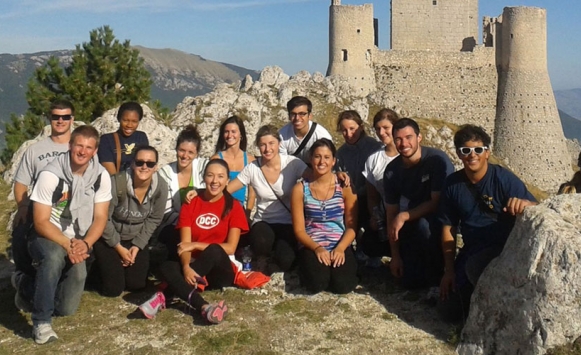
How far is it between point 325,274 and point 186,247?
166cm

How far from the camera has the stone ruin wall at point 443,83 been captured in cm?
3694

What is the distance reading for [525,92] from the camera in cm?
3603

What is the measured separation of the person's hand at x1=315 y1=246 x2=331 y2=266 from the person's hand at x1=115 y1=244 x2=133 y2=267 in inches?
90.5

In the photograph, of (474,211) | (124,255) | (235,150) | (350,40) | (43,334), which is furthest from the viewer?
(350,40)

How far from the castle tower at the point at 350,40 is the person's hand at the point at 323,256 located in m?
28.0

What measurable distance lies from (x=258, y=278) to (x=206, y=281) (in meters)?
0.70

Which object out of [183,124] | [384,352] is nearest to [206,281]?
[384,352]

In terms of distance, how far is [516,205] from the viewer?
5.82 meters

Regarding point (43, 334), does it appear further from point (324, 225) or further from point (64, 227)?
point (324, 225)

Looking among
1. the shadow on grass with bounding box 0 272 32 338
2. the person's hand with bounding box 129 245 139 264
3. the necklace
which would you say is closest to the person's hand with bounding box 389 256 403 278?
the necklace

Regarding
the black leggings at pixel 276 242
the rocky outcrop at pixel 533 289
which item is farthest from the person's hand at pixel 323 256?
the rocky outcrop at pixel 533 289

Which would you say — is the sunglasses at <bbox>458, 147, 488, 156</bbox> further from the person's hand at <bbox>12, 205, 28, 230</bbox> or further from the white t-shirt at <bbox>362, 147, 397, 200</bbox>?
the person's hand at <bbox>12, 205, 28, 230</bbox>

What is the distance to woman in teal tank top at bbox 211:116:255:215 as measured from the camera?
8055 millimetres

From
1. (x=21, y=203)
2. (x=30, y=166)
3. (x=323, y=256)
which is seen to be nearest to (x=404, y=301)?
(x=323, y=256)
